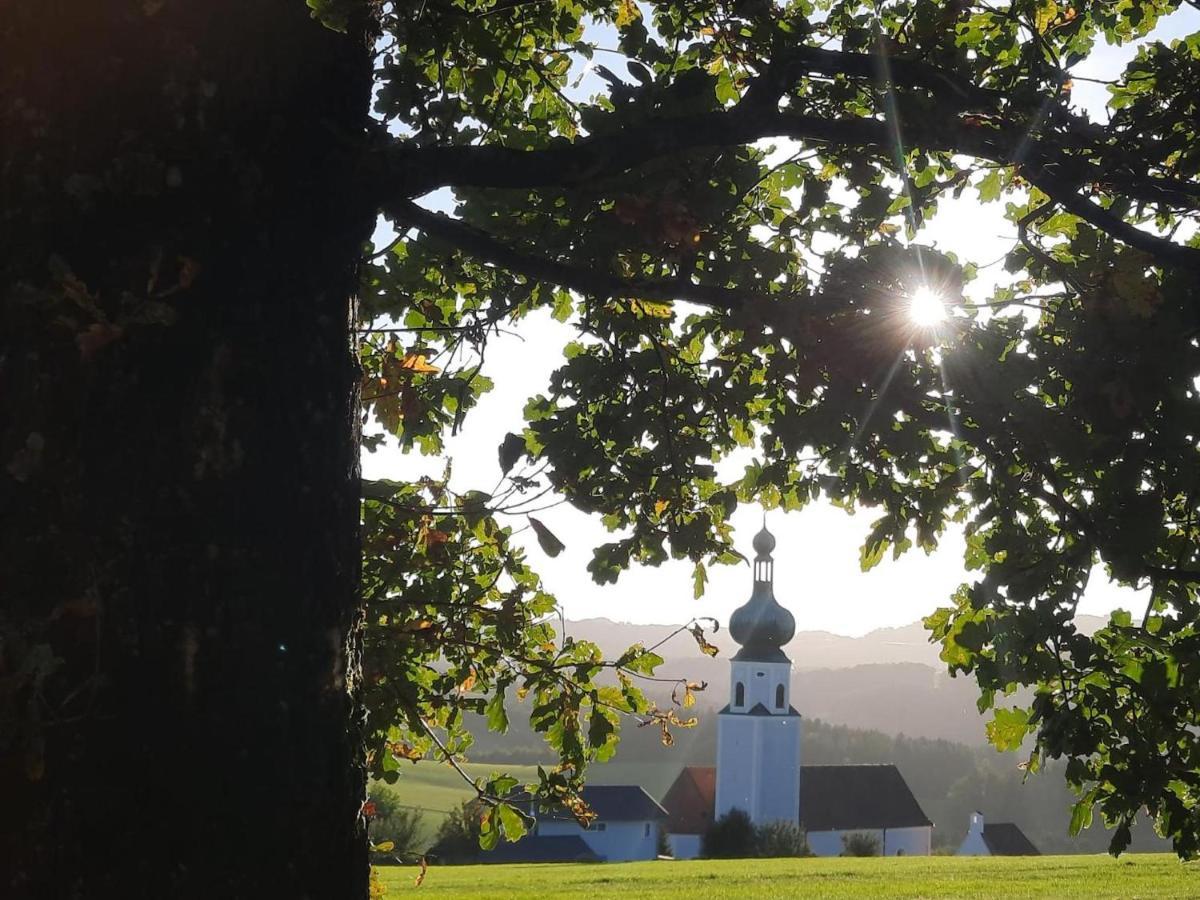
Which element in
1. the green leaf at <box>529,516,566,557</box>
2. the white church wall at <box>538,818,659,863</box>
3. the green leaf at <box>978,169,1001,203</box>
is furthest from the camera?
the white church wall at <box>538,818,659,863</box>

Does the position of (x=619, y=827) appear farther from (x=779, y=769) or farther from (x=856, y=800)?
(x=856, y=800)

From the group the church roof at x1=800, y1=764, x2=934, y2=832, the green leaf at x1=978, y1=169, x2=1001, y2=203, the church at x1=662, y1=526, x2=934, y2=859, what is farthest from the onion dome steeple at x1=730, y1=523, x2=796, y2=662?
the green leaf at x1=978, y1=169, x2=1001, y2=203

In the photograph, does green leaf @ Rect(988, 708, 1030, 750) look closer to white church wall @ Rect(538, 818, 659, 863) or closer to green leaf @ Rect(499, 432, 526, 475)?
green leaf @ Rect(499, 432, 526, 475)

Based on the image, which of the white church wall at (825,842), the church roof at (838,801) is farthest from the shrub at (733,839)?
the white church wall at (825,842)

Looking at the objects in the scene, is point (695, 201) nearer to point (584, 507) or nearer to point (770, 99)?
point (770, 99)

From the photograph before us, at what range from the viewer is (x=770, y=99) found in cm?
298

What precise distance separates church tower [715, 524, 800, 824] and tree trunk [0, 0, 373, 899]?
81519 millimetres

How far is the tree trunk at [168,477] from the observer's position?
195cm

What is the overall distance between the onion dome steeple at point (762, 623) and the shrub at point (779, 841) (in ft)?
49.0

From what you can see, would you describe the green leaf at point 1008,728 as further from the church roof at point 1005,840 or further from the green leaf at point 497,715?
the church roof at point 1005,840

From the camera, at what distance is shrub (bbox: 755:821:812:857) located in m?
64.1

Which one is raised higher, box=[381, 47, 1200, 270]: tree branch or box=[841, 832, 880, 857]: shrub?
box=[381, 47, 1200, 270]: tree branch

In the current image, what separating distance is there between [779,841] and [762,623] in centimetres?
1774

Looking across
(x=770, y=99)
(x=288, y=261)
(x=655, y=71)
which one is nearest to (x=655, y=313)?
(x=655, y=71)
